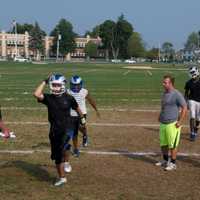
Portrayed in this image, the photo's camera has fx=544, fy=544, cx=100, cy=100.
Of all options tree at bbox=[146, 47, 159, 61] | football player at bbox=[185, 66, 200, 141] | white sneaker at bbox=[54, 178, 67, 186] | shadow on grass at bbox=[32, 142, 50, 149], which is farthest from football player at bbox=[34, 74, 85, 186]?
tree at bbox=[146, 47, 159, 61]

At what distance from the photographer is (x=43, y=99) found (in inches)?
315

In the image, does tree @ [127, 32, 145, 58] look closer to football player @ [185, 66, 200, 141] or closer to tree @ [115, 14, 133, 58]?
tree @ [115, 14, 133, 58]

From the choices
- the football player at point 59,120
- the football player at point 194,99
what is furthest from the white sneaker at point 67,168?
the football player at point 194,99

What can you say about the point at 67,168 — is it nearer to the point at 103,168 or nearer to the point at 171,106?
the point at 103,168

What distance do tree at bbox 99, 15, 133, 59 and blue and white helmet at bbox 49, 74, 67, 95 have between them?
169740 millimetres

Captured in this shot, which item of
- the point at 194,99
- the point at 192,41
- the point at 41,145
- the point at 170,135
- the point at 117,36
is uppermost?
the point at 117,36

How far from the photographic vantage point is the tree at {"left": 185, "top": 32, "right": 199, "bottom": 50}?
192125 mm

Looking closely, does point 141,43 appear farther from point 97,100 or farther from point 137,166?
point 137,166

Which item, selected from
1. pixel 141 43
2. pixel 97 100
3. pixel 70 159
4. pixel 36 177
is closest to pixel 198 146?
pixel 70 159

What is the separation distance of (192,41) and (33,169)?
188169 millimetres

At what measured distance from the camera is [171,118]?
9.38 metres

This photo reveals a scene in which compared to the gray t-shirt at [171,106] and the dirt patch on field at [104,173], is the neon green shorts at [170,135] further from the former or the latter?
the dirt patch on field at [104,173]

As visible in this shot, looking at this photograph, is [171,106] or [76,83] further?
[76,83]

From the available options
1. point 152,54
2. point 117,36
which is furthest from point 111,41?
point 152,54
